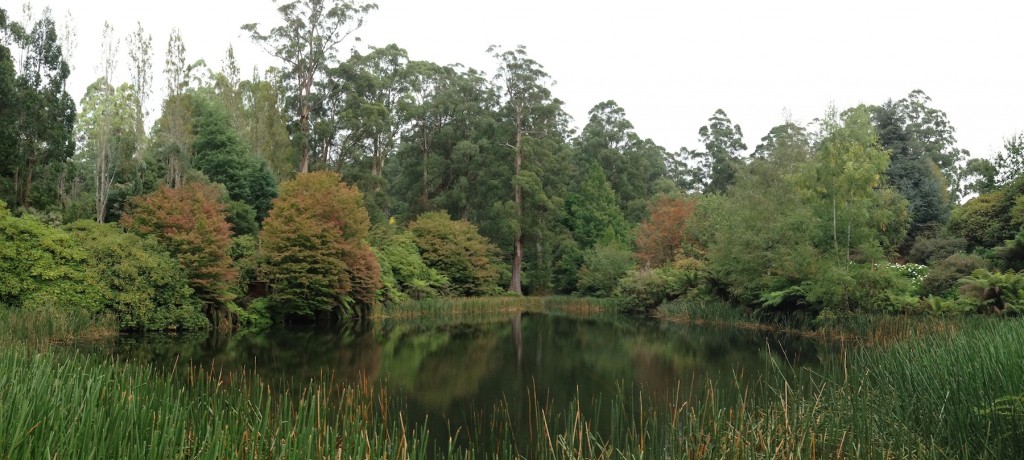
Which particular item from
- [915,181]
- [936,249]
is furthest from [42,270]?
[915,181]

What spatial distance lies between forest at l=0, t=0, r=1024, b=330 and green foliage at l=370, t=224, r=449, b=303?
5.1 inches

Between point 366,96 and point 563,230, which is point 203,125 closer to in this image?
point 366,96

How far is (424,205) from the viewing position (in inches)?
1377

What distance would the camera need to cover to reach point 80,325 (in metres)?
12.5

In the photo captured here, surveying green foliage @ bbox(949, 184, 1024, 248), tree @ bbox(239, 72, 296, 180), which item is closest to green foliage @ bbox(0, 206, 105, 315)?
tree @ bbox(239, 72, 296, 180)

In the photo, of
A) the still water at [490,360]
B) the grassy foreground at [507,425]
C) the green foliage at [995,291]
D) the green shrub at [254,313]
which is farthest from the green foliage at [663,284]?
the grassy foreground at [507,425]

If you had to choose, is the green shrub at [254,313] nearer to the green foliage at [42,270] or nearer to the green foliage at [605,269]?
the green foliage at [42,270]

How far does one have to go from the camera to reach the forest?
590 inches

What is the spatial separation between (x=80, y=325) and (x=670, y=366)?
1103 cm

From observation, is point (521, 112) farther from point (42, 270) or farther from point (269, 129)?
point (42, 270)

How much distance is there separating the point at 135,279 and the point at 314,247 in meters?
5.46

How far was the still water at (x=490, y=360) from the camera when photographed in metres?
8.06

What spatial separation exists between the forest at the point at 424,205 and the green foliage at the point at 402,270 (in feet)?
0.43

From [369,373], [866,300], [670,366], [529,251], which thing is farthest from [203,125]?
[866,300]
